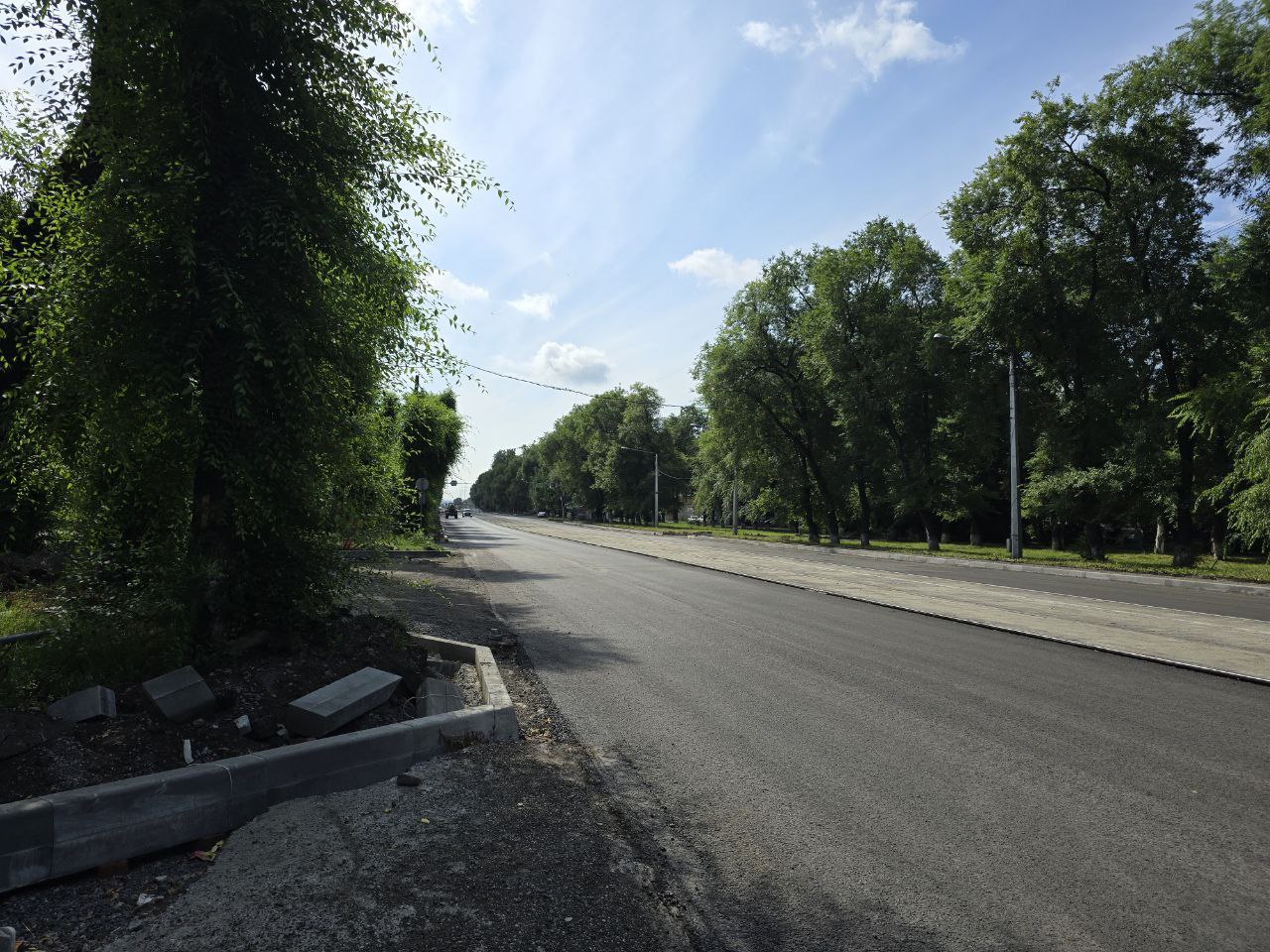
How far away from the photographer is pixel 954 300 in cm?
3152

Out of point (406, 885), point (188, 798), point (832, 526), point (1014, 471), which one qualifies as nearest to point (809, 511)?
point (832, 526)

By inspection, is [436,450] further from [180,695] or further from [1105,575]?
[180,695]

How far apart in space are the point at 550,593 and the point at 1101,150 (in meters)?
25.7

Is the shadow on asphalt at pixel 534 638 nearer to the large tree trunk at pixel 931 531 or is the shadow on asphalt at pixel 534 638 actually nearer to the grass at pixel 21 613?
the grass at pixel 21 613

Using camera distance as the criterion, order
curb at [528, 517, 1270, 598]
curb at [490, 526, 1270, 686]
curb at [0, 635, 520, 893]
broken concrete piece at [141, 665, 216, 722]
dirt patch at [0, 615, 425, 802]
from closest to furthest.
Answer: curb at [0, 635, 520, 893], dirt patch at [0, 615, 425, 802], broken concrete piece at [141, 665, 216, 722], curb at [490, 526, 1270, 686], curb at [528, 517, 1270, 598]

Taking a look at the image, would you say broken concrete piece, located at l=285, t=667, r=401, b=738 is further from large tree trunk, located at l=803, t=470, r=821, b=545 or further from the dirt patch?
large tree trunk, located at l=803, t=470, r=821, b=545

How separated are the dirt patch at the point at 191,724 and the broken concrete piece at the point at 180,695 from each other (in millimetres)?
69

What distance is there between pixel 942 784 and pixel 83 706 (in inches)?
199

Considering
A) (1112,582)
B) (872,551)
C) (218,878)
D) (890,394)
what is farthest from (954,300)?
(218,878)

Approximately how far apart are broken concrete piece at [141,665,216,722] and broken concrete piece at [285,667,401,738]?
1.60 feet

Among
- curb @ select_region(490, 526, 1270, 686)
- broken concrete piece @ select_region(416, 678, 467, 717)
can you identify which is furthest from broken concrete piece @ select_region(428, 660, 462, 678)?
curb @ select_region(490, 526, 1270, 686)

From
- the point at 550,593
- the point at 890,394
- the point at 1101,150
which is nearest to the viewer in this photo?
the point at 550,593

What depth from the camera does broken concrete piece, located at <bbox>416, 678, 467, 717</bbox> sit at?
5.30m

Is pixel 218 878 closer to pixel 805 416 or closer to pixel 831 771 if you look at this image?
pixel 831 771
